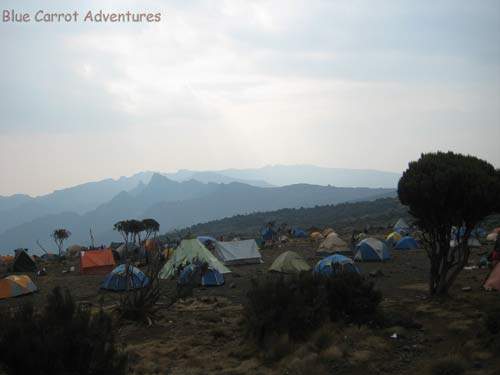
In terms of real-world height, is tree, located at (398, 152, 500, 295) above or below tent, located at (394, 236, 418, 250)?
above

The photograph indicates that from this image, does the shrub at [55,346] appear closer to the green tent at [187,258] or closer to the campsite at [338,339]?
the campsite at [338,339]

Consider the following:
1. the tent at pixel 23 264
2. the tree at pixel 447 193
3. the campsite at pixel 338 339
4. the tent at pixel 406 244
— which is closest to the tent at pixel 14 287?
the campsite at pixel 338 339

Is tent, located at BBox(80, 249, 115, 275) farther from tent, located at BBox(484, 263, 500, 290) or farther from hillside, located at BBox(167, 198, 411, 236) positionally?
hillside, located at BBox(167, 198, 411, 236)

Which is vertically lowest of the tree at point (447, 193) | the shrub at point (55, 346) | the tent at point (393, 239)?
the tent at point (393, 239)

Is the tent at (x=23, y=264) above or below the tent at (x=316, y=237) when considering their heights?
below

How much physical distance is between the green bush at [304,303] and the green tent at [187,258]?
12.9 m

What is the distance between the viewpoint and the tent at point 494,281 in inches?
634

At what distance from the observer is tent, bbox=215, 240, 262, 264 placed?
101 feet

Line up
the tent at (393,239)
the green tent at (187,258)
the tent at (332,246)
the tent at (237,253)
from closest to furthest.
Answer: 1. the green tent at (187,258)
2. the tent at (237,253)
3. the tent at (332,246)
4. the tent at (393,239)

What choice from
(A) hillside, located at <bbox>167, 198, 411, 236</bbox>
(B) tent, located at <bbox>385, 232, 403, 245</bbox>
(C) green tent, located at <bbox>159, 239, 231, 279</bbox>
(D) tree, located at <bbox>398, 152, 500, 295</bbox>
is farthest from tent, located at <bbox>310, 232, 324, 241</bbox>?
(D) tree, located at <bbox>398, 152, 500, 295</bbox>

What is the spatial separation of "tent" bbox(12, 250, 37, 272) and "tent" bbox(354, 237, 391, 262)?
933 inches

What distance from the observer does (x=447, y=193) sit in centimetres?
1422

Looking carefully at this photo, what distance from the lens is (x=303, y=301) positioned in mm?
12031

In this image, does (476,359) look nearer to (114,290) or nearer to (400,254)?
(114,290)
